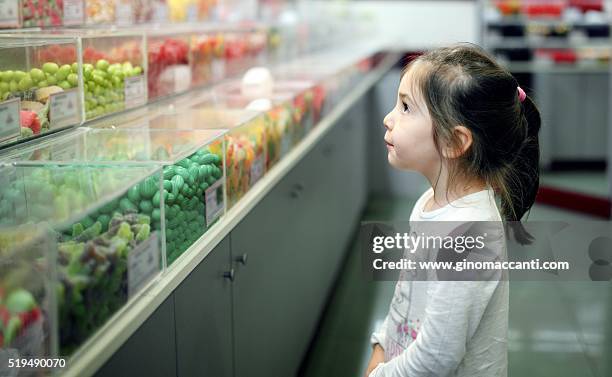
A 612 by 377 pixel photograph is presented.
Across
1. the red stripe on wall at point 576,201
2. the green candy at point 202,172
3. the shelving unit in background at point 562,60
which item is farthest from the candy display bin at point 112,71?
the shelving unit in background at point 562,60

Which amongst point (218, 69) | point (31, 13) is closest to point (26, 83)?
point (31, 13)

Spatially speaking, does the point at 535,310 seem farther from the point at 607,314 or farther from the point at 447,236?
the point at 447,236

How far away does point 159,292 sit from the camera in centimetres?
159

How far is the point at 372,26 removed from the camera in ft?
34.0

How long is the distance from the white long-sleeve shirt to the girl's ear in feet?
0.30

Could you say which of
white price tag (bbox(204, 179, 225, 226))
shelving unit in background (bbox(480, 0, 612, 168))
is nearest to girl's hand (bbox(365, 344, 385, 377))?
white price tag (bbox(204, 179, 225, 226))

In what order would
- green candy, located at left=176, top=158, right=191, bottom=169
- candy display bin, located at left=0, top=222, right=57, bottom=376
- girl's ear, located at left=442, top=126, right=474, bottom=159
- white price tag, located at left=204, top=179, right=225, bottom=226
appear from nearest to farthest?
1. candy display bin, located at left=0, top=222, right=57, bottom=376
2. girl's ear, located at left=442, top=126, right=474, bottom=159
3. green candy, located at left=176, top=158, right=191, bottom=169
4. white price tag, located at left=204, top=179, right=225, bottom=226

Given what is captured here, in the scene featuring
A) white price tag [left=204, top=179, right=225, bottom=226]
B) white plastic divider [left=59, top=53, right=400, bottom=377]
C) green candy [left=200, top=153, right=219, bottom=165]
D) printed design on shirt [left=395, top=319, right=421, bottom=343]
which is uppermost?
green candy [left=200, top=153, right=219, bottom=165]

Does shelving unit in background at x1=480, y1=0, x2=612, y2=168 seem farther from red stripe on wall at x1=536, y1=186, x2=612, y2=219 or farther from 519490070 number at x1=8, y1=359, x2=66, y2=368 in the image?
519490070 number at x1=8, y1=359, x2=66, y2=368

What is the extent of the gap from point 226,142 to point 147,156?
35 centimetres

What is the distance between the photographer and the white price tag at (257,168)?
2.56m

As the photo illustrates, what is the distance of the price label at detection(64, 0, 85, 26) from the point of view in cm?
243

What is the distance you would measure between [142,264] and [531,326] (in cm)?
235

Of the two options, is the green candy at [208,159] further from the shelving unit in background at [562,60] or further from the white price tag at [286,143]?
the shelving unit in background at [562,60]
